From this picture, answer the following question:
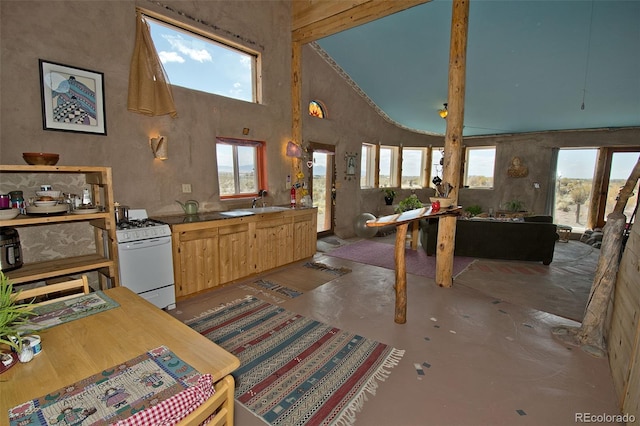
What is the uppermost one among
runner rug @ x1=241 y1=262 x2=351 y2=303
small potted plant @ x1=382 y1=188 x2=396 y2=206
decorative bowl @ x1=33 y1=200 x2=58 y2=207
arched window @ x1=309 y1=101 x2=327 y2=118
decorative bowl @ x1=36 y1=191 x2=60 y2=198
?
arched window @ x1=309 y1=101 x2=327 y2=118

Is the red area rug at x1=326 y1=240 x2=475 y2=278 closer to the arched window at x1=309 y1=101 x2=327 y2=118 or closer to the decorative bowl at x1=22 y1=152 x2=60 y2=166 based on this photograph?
the arched window at x1=309 y1=101 x2=327 y2=118

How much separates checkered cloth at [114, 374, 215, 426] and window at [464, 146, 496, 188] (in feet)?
30.6

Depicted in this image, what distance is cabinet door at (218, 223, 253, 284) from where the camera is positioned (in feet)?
12.0

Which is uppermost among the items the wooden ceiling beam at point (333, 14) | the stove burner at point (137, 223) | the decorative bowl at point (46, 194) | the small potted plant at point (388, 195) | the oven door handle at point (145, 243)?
the wooden ceiling beam at point (333, 14)

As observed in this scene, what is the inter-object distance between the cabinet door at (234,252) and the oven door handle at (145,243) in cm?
67

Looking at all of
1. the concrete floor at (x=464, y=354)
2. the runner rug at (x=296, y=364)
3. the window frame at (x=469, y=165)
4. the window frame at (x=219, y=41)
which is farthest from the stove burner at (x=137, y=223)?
the window frame at (x=469, y=165)

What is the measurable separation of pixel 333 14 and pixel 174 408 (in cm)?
524

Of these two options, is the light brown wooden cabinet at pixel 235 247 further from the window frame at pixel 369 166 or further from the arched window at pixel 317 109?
the window frame at pixel 369 166

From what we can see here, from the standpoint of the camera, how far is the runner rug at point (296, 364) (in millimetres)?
1885

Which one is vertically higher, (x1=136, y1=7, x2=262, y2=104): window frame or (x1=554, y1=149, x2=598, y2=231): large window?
(x1=136, y1=7, x2=262, y2=104): window frame

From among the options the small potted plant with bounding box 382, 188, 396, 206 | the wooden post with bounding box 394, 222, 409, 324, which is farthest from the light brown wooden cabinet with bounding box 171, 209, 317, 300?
the small potted plant with bounding box 382, 188, 396, 206

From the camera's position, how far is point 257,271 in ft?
13.6

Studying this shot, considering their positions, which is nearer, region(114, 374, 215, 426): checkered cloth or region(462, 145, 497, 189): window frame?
Answer: region(114, 374, 215, 426): checkered cloth

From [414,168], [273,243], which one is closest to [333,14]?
[273,243]
